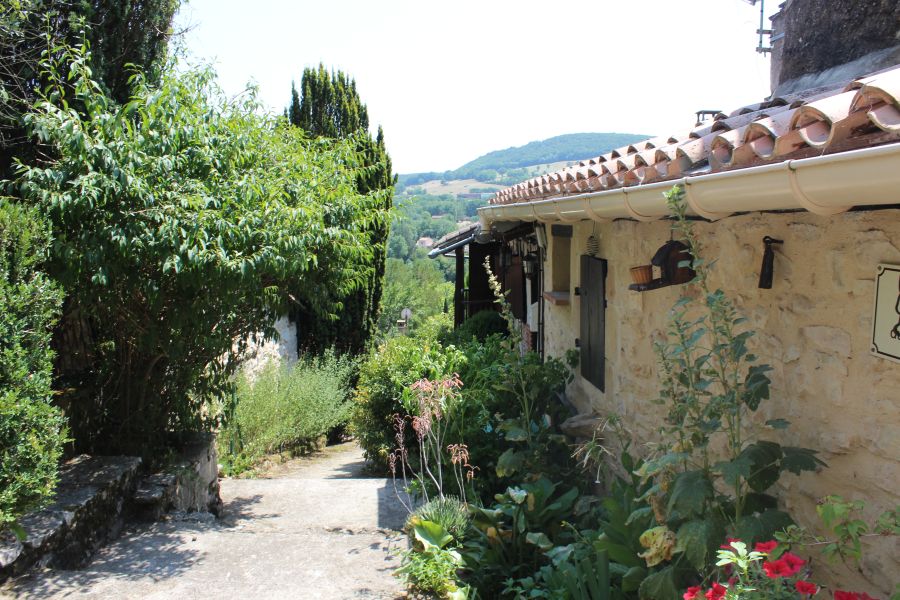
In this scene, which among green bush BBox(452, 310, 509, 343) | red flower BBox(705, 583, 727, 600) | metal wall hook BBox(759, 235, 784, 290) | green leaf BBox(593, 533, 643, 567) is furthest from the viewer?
green bush BBox(452, 310, 509, 343)

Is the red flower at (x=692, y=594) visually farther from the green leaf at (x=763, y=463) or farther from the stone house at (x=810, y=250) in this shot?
the stone house at (x=810, y=250)

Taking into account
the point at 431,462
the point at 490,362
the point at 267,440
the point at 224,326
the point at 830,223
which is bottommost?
the point at 267,440

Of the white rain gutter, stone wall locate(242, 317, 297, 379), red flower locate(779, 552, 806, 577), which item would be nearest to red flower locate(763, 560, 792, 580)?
red flower locate(779, 552, 806, 577)

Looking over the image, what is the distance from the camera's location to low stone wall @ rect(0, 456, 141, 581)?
155 inches

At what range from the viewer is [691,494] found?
231 cm

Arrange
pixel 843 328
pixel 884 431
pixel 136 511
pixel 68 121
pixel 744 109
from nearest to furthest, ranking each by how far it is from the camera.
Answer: pixel 884 431 → pixel 843 328 → pixel 744 109 → pixel 68 121 → pixel 136 511

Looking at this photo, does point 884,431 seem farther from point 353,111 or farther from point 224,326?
point 353,111

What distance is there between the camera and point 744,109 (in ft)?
12.7

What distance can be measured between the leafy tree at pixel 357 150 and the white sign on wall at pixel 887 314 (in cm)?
1160

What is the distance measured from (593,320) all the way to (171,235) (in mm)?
3112

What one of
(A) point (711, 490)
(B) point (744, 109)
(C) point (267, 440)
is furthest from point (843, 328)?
(C) point (267, 440)

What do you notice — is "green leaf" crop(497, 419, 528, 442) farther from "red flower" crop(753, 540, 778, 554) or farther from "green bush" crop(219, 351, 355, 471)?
"green bush" crop(219, 351, 355, 471)

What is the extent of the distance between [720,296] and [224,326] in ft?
15.3

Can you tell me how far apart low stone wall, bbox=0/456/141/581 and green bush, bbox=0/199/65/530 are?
0.26m
